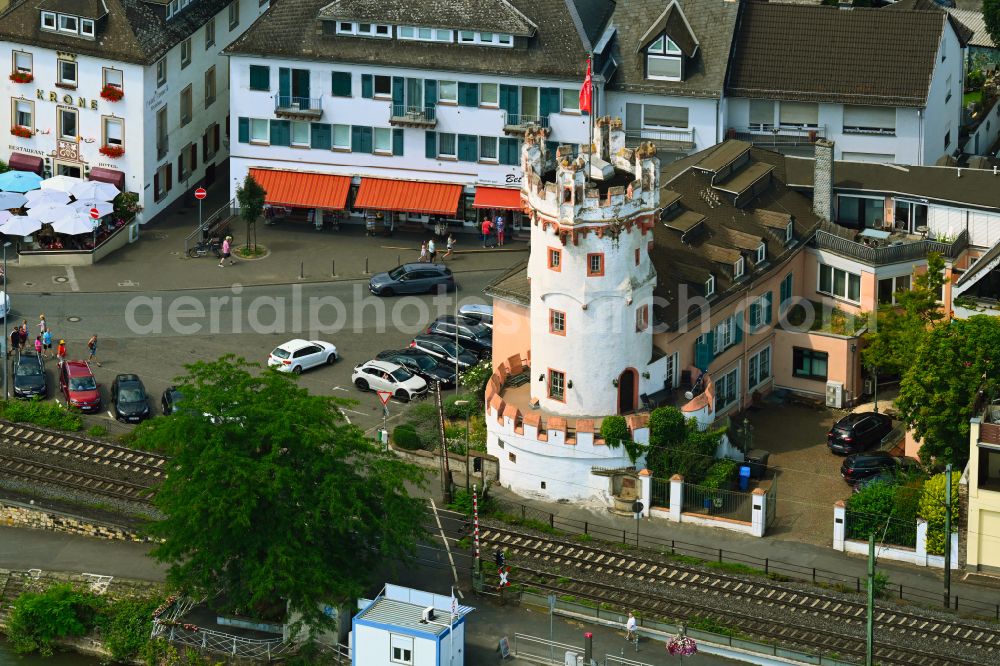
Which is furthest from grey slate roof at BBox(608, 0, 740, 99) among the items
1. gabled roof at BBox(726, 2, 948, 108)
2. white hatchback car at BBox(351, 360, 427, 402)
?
white hatchback car at BBox(351, 360, 427, 402)

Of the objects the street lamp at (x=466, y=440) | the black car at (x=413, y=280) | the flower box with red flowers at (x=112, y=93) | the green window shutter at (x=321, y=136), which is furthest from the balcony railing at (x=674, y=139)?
the flower box with red flowers at (x=112, y=93)

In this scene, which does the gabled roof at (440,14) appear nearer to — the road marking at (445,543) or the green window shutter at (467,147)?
the green window shutter at (467,147)

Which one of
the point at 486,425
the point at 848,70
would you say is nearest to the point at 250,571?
the point at 486,425

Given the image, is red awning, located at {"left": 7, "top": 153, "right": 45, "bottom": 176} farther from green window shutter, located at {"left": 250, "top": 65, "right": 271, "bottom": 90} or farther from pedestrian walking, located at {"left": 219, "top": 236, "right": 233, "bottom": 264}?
green window shutter, located at {"left": 250, "top": 65, "right": 271, "bottom": 90}

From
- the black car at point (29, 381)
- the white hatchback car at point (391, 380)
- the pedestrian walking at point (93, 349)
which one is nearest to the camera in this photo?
the black car at point (29, 381)

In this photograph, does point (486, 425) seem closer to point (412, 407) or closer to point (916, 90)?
point (412, 407)

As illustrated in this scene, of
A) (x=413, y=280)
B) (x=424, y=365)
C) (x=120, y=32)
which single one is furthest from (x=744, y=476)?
(x=120, y=32)
